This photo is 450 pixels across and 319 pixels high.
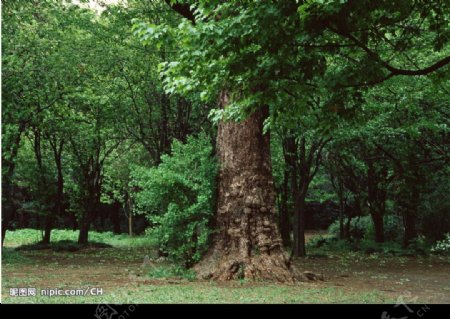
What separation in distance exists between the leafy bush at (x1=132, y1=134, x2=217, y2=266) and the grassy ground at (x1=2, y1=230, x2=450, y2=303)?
28.6 inches

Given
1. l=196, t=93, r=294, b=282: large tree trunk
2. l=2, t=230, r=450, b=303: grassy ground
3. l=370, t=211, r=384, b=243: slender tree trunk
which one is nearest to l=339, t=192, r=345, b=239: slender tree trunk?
l=370, t=211, r=384, b=243: slender tree trunk

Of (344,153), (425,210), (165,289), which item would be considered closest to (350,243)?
(425,210)

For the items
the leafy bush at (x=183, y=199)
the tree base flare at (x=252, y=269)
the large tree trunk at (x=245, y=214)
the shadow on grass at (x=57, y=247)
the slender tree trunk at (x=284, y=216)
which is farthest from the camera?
the slender tree trunk at (x=284, y=216)

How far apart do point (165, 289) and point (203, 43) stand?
5290 millimetres

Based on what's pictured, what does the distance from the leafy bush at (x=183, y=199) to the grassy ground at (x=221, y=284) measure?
73 cm

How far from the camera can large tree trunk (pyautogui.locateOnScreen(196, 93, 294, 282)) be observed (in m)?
11.0

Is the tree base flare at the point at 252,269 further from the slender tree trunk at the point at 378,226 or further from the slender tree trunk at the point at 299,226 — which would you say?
the slender tree trunk at the point at 378,226

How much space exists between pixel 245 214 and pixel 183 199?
5.28ft

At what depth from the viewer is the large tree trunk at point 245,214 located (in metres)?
11.0

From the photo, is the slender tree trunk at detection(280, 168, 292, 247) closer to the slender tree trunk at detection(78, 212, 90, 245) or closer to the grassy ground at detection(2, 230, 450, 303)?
the grassy ground at detection(2, 230, 450, 303)

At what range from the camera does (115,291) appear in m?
9.34

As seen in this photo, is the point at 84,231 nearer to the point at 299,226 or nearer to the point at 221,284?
the point at 299,226

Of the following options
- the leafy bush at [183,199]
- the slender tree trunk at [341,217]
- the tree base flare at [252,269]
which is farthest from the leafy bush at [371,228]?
the leafy bush at [183,199]

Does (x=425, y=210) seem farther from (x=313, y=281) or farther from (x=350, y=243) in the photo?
(x=313, y=281)
